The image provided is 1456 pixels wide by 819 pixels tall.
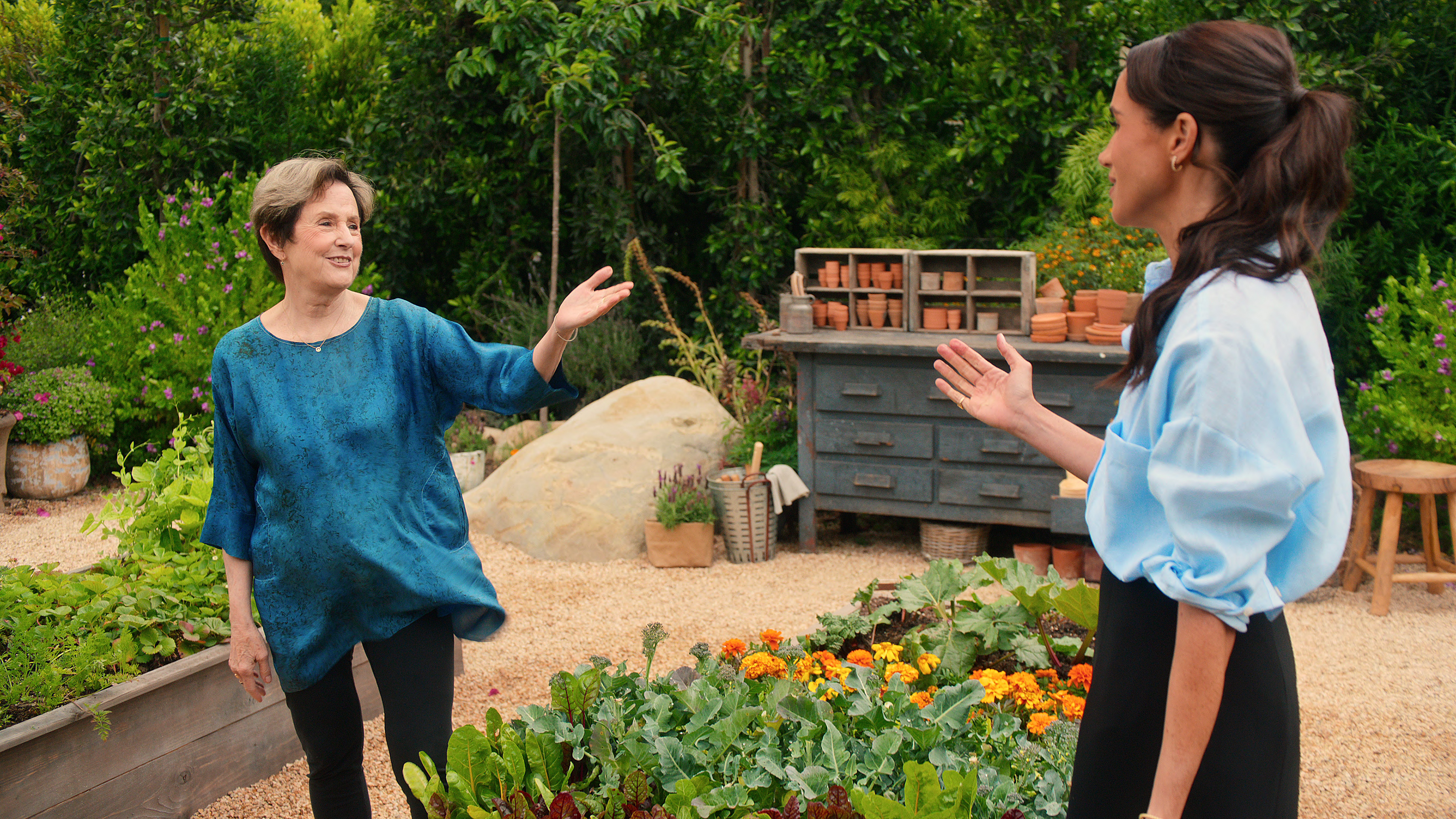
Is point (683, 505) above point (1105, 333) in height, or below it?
below

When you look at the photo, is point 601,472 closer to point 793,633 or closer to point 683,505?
point 683,505

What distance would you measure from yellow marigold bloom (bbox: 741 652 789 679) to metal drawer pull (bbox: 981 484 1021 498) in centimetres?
251

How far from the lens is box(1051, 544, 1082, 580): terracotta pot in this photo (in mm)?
4703

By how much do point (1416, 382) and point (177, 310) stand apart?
264 inches

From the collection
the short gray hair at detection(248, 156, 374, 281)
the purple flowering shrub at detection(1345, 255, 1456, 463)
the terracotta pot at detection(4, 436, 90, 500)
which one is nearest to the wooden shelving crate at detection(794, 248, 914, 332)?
the purple flowering shrub at detection(1345, 255, 1456, 463)

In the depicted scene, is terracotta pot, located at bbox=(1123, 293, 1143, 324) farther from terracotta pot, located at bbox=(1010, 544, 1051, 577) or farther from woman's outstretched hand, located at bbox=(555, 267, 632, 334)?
woman's outstretched hand, located at bbox=(555, 267, 632, 334)

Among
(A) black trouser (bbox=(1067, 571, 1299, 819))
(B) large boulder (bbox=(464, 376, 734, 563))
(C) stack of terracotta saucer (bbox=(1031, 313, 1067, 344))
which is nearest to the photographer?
(A) black trouser (bbox=(1067, 571, 1299, 819))

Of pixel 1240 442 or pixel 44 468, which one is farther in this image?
pixel 44 468

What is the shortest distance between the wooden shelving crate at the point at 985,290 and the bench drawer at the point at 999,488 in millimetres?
692

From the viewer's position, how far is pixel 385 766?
119 inches

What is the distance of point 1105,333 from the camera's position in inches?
178

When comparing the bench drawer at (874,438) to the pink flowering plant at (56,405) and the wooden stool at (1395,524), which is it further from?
the pink flowering plant at (56,405)

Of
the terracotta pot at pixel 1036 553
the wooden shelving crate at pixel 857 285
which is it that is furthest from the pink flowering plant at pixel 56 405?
the terracotta pot at pixel 1036 553

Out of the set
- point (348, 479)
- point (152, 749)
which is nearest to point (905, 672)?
point (348, 479)
